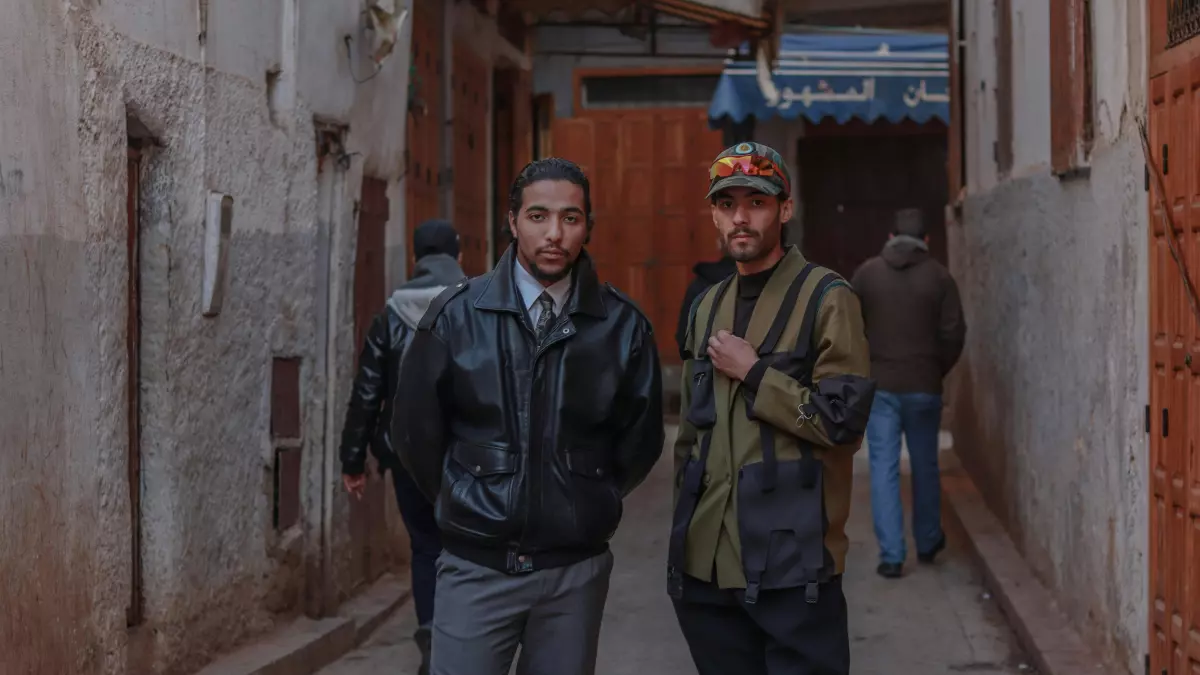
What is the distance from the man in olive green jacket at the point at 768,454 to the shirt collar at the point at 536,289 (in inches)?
18.1

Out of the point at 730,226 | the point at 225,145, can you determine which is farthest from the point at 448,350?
the point at 225,145

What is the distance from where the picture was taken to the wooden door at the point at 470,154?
11.7 m

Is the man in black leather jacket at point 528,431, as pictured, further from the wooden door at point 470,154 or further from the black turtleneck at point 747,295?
the wooden door at point 470,154

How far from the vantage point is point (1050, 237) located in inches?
303

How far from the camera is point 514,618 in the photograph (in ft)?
12.4

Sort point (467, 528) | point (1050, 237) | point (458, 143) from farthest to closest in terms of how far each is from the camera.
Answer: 1. point (458, 143)
2. point (1050, 237)
3. point (467, 528)

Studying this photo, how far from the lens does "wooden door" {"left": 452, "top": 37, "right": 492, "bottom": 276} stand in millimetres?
11742

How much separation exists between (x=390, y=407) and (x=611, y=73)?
11405mm

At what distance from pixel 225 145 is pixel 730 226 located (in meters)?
3.01

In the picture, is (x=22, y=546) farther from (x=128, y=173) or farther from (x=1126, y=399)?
(x=1126, y=399)

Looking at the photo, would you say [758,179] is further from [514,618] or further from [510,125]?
[510,125]

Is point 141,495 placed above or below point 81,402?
below

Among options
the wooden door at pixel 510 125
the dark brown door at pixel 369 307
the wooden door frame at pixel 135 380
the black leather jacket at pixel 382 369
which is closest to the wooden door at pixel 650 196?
the wooden door at pixel 510 125

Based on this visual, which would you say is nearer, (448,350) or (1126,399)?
(448,350)
